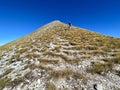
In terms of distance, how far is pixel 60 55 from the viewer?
64.6ft

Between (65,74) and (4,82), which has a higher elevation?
(65,74)

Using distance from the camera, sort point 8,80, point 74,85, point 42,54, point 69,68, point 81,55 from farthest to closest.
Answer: point 42,54 → point 81,55 → point 69,68 → point 8,80 → point 74,85

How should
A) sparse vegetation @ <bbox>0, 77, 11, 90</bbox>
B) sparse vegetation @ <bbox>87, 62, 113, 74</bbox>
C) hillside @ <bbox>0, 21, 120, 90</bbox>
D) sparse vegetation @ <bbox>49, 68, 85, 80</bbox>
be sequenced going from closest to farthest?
hillside @ <bbox>0, 21, 120, 90</bbox>, sparse vegetation @ <bbox>0, 77, 11, 90</bbox>, sparse vegetation @ <bbox>49, 68, 85, 80</bbox>, sparse vegetation @ <bbox>87, 62, 113, 74</bbox>

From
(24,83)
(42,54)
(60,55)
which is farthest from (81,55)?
(24,83)

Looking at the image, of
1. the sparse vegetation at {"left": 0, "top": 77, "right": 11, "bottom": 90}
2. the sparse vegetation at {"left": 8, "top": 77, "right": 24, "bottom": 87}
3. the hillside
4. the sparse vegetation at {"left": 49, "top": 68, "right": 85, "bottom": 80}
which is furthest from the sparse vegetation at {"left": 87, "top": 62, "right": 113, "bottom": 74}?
the sparse vegetation at {"left": 0, "top": 77, "right": 11, "bottom": 90}

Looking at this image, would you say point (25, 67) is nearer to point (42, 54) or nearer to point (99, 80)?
point (42, 54)

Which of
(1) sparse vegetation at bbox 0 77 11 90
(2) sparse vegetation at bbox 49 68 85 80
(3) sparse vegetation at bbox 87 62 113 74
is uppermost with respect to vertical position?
(3) sparse vegetation at bbox 87 62 113 74

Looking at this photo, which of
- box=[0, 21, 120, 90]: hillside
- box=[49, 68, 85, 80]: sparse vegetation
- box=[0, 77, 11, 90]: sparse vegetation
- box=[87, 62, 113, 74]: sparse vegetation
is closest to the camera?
box=[0, 21, 120, 90]: hillside

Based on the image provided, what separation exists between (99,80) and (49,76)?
4911 millimetres

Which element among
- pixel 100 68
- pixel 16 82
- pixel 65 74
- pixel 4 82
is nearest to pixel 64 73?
pixel 65 74

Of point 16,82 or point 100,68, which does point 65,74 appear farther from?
point 16,82

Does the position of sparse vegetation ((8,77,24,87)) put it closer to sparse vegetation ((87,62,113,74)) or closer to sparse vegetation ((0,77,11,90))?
sparse vegetation ((0,77,11,90))

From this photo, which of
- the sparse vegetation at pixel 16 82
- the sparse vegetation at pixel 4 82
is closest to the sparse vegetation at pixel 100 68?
the sparse vegetation at pixel 16 82

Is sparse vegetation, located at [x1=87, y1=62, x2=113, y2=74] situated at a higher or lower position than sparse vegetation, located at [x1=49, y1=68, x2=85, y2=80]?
higher
